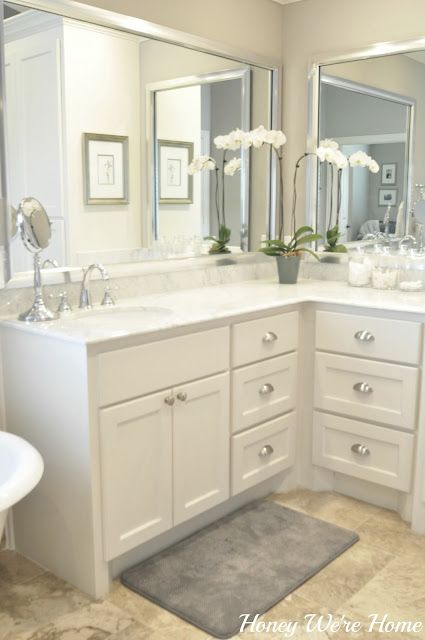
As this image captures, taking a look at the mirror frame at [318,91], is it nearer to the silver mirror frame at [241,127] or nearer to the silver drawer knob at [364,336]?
the silver mirror frame at [241,127]

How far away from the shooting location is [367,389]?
2.69 m

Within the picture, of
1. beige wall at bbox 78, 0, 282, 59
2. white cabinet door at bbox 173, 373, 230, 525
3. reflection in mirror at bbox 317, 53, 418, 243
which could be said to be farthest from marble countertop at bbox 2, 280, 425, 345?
beige wall at bbox 78, 0, 282, 59

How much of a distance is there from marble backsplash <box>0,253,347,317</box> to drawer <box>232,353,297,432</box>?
0.58 meters

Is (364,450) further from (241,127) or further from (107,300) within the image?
(241,127)

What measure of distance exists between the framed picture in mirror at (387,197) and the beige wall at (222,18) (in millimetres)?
911

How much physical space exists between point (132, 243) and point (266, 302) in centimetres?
61

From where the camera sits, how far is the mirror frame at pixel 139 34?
7.57 feet

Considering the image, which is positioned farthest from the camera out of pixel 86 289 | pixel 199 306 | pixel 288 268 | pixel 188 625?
pixel 288 268

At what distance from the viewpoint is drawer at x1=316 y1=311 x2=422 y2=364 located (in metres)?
2.55

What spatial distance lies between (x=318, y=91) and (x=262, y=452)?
5.89 feet

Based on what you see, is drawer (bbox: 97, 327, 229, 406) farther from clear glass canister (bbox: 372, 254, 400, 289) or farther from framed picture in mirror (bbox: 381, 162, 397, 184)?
framed picture in mirror (bbox: 381, 162, 397, 184)

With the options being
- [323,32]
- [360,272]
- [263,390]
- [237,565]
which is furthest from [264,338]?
[323,32]

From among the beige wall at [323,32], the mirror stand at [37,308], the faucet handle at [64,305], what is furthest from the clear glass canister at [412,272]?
the mirror stand at [37,308]

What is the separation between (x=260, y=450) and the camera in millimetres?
2721
